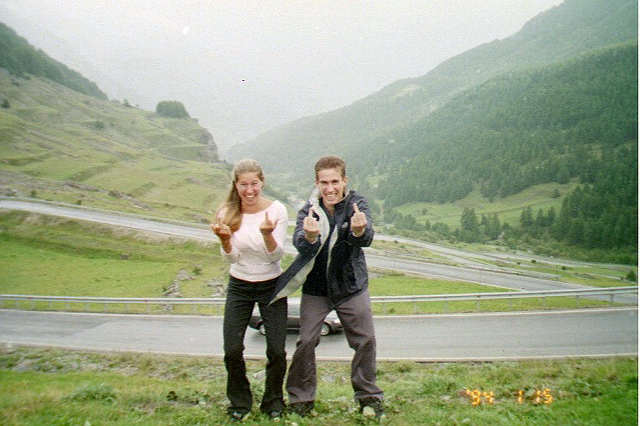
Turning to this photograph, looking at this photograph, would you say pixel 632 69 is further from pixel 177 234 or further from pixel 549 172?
pixel 177 234

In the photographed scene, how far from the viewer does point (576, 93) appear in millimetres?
175625

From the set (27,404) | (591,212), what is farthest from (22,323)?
(591,212)

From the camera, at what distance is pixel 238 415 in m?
4.18

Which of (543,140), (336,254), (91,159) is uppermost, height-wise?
(543,140)

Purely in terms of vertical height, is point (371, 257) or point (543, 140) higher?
point (543, 140)

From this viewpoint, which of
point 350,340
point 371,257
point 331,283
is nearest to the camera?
point 331,283

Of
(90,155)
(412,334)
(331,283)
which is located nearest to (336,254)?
(331,283)

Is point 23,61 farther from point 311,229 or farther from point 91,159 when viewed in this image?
point 311,229

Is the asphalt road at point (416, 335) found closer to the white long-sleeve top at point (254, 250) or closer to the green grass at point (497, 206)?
the white long-sleeve top at point (254, 250)

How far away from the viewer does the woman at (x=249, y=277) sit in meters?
4.14

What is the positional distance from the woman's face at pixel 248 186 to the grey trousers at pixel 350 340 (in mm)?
1385

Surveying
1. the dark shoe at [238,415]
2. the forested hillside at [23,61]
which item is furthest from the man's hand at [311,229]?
the forested hillside at [23,61]

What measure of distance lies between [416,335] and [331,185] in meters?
12.1
